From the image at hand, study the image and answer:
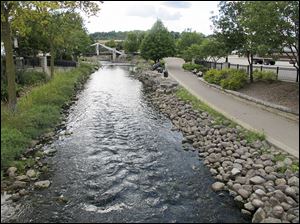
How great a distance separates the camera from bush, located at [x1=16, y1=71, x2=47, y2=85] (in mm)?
23337

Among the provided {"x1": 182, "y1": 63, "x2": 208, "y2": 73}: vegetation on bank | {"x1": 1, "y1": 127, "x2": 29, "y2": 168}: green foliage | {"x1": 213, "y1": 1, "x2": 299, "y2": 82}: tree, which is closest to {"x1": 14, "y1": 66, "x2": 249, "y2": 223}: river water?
{"x1": 1, "y1": 127, "x2": 29, "y2": 168}: green foliage

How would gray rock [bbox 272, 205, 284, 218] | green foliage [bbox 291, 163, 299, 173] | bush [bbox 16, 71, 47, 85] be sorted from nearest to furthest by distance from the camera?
gray rock [bbox 272, 205, 284, 218], green foliage [bbox 291, 163, 299, 173], bush [bbox 16, 71, 47, 85]

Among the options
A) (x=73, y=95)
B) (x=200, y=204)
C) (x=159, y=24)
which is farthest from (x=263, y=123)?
(x=159, y=24)

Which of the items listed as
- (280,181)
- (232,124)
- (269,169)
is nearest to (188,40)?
(232,124)

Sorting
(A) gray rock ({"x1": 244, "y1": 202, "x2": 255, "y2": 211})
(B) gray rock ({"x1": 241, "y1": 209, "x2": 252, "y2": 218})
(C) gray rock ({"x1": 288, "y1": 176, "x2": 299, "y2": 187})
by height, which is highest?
(C) gray rock ({"x1": 288, "y1": 176, "x2": 299, "y2": 187})

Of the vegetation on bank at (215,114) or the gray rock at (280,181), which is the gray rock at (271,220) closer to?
the gray rock at (280,181)

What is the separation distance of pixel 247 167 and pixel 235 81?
11.4 metres

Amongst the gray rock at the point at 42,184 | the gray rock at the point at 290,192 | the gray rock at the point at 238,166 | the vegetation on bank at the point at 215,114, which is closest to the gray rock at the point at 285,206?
the gray rock at the point at 290,192

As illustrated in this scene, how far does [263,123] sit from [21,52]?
2371cm

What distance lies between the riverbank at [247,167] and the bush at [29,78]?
11.8 meters

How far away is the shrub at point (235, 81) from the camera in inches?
822

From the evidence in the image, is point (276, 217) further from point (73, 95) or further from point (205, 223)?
point (73, 95)

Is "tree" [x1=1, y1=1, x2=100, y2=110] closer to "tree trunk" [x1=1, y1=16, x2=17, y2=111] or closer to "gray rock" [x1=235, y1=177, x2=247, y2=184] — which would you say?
"tree trunk" [x1=1, y1=16, x2=17, y2=111]

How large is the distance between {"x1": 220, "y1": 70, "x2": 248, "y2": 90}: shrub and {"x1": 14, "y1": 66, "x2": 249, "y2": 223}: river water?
6.00 m
